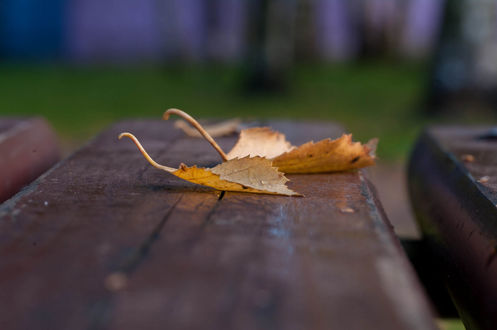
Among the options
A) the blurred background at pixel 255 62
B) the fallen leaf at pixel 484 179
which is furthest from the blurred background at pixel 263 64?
the fallen leaf at pixel 484 179

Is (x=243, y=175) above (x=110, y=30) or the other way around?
above

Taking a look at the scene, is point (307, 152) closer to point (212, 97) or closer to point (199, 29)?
point (212, 97)

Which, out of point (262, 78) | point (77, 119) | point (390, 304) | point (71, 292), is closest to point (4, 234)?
point (71, 292)

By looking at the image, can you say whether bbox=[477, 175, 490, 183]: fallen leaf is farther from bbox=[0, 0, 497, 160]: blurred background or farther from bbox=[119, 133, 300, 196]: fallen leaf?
bbox=[0, 0, 497, 160]: blurred background

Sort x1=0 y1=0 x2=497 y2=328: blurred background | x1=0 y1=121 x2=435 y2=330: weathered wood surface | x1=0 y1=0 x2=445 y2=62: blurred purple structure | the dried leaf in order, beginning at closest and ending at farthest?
x1=0 y1=121 x2=435 y2=330: weathered wood surface → the dried leaf → x1=0 y1=0 x2=497 y2=328: blurred background → x1=0 y1=0 x2=445 y2=62: blurred purple structure

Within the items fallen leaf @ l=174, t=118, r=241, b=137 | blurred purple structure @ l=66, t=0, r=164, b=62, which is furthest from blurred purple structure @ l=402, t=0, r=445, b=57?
fallen leaf @ l=174, t=118, r=241, b=137

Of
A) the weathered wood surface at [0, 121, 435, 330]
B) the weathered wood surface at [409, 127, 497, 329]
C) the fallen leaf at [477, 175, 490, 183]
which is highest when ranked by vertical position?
the weathered wood surface at [0, 121, 435, 330]

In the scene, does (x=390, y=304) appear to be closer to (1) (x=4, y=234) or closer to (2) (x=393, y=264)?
(2) (x=393, y=264)

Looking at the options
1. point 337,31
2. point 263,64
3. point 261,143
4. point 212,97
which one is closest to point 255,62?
point 263,64
